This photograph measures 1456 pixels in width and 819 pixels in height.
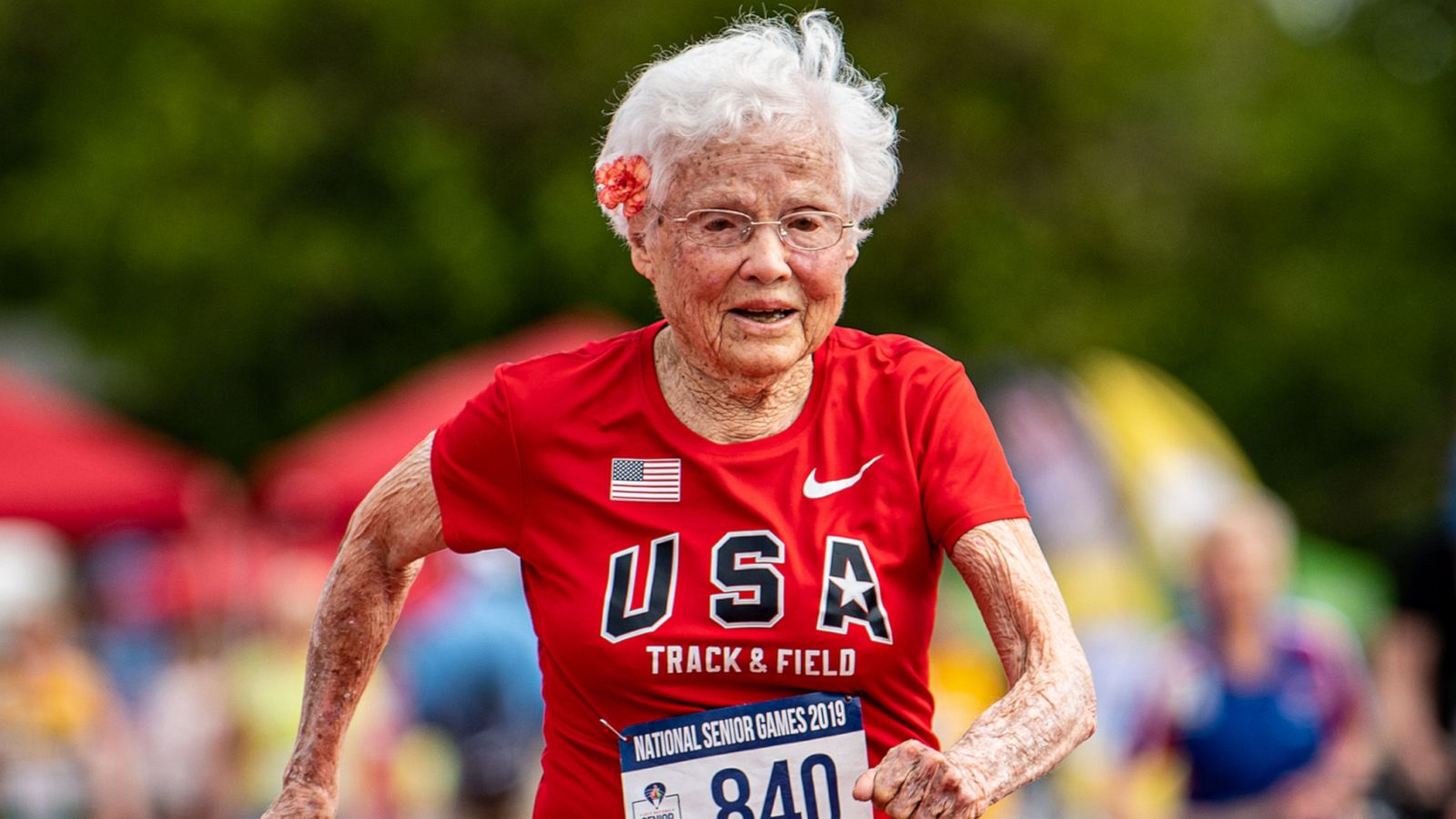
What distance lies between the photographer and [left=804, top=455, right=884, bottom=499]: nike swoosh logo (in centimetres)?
360

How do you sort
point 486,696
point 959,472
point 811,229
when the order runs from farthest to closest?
point 486,696
point 811,229
point 959,472

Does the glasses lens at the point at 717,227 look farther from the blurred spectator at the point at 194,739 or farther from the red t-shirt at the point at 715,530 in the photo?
the blurred spectator at the point at 194,739

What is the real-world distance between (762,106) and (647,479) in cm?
70

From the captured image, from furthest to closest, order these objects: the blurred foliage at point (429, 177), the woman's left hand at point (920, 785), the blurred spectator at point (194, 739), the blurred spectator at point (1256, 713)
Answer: the blurred foliage at point (429, 177)
the blurred spectator at point (194, 739)
the blurred spectator at point (1256, 713)
the woman's left hand at point (920, 785)

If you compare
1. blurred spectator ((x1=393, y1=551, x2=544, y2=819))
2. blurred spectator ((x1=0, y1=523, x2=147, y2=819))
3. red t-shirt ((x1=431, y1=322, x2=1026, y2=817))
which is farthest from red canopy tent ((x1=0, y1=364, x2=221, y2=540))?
red t-shirt ((x1=431, y1=322, x2=1026, y2=817))

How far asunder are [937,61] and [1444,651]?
15400 mm

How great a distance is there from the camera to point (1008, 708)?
327 cm

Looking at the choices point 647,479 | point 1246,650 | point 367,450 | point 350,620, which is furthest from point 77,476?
point 647,479

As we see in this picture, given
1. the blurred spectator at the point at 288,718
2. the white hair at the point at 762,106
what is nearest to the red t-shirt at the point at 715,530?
the white hair at the point at 762,106

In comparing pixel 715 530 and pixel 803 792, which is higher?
pixel 715 530

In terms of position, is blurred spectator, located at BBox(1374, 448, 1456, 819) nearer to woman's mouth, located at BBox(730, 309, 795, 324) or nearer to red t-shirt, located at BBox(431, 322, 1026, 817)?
red t-shirt, located at BBox(431, 322, 1026, 817)

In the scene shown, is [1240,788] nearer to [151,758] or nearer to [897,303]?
[151,758]

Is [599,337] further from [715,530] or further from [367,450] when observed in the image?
[715,530]

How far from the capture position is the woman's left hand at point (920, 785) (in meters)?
3.04
